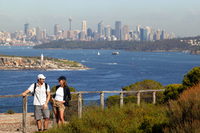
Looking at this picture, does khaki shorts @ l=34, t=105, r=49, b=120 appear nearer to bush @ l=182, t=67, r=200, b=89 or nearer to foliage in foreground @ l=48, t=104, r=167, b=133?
foliage in foreground @ l=48, t=104, r=167, b=133

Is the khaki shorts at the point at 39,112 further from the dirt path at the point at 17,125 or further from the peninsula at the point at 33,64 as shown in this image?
the peninsula at the point at 33,64

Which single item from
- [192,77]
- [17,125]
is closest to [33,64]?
[17,125]

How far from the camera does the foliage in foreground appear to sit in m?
7.14

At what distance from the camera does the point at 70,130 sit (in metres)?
7.82

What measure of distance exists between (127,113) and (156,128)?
8.02ft

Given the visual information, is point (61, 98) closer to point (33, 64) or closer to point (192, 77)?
point (192, 77)

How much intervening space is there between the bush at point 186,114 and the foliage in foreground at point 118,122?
681 mm

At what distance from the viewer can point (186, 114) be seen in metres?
5.82

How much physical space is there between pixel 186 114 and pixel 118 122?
2.34 m

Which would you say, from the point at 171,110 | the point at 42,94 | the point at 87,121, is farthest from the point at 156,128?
the point at 42,94

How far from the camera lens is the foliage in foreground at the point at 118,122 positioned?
7.14 m

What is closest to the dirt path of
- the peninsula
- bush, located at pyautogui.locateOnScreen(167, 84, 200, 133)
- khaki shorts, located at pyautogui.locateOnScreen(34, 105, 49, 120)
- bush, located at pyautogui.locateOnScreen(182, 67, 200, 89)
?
khaki shorts, located at pyautogui.locateOnScreen(34, 105, 49, 120)

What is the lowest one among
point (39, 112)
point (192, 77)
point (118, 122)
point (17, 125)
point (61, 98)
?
point (17, 125)

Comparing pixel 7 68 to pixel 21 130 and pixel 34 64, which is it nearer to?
pixel 34 64
